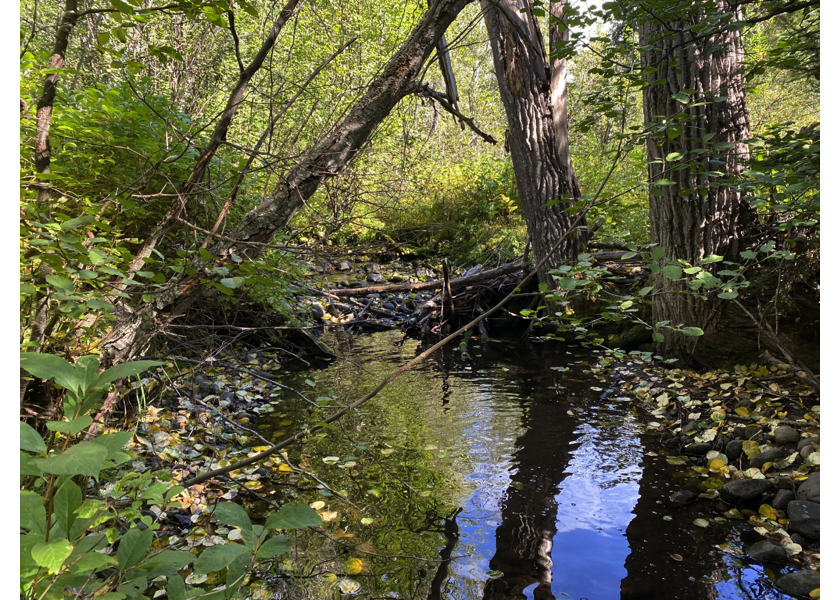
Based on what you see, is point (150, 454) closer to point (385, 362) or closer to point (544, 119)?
point (385, 362)

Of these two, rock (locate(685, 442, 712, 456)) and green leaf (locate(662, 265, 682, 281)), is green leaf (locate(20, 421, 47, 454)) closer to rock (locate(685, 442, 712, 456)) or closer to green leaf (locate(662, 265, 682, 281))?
green leaf (locate(662, 265, 682, 281))

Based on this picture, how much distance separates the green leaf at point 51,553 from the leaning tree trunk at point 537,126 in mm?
5652

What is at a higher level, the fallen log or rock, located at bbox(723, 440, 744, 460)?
the fallen log

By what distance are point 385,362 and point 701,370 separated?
321 centimetres

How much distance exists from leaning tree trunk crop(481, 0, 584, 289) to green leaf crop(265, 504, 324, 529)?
17.7ft

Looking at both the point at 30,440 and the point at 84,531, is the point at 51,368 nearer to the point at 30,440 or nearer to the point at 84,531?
the point at 30,440

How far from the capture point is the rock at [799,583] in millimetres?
2102

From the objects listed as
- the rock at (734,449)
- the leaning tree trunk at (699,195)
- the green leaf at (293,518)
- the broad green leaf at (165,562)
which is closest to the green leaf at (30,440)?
the broad green leaf at (165,562)

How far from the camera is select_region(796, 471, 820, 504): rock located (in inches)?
101

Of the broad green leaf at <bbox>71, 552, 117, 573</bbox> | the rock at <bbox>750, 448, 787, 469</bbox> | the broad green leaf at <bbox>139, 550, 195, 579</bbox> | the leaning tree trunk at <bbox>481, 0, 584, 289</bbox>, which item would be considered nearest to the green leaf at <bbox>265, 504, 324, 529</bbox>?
the broad green leaf at <bbox>139, 550, 195, 579</bbox>

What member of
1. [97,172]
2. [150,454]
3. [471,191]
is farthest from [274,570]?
[471,191]

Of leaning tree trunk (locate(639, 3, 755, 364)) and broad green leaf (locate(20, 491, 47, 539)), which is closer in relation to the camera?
broad green leaf (locate(20, 491, 47, 539))

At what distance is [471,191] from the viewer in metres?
11.5

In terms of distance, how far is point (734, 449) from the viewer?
329 centimetres
